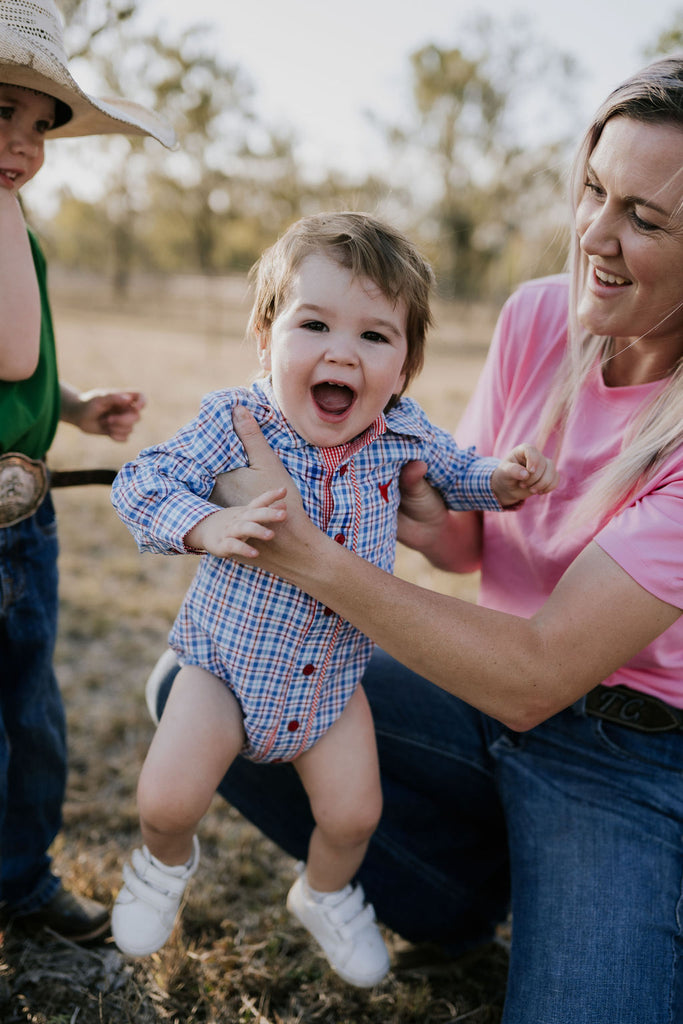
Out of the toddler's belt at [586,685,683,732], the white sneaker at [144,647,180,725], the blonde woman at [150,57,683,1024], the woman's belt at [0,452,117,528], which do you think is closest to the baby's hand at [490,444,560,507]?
the blonde woman at [150,57,683,1024]

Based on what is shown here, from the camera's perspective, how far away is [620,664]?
170 centimetres

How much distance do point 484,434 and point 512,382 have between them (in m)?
0.16

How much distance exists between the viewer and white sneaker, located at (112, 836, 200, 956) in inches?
68.1

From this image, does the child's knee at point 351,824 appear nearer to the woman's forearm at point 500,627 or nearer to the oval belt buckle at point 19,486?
the woman's forearm at point 500,627

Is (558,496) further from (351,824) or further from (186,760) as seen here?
(186,760)

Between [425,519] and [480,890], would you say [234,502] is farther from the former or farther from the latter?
[480,890]

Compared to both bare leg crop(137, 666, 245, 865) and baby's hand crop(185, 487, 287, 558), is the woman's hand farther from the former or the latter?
bare leg crop(137, 666, 245, 865)

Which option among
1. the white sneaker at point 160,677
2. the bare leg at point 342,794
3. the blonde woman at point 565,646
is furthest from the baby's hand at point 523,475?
the white sneaker at point 160,677

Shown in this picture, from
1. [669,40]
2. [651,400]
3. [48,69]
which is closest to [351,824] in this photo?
[651,400]

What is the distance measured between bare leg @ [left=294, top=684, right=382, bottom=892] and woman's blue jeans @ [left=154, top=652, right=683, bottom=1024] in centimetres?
27

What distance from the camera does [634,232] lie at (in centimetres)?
177

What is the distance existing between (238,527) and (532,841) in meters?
1.10

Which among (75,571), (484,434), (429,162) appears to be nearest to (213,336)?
(429,162)

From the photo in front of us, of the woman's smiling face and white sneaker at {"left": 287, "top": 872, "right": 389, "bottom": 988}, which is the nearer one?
the woman's smiling face
